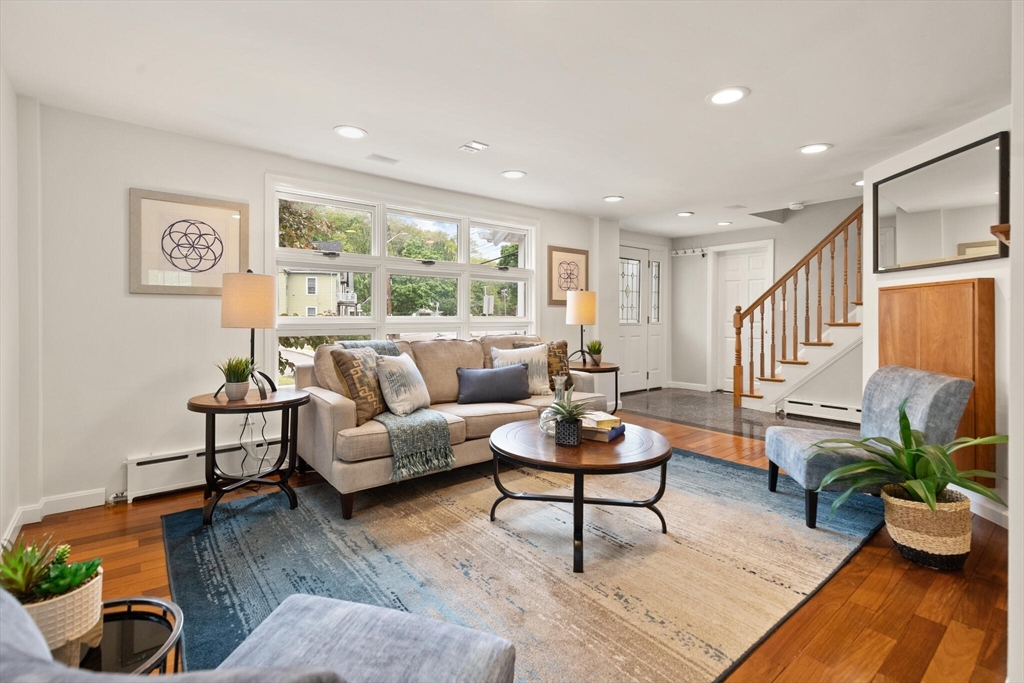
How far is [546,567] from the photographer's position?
2111 mm

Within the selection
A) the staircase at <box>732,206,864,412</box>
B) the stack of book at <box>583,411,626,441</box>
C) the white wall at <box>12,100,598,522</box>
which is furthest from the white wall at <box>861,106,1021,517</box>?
the white wall at <box>12,100,598,522</box>

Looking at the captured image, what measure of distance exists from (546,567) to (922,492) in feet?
5.36

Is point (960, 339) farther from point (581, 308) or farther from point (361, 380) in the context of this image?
point (361, 380)

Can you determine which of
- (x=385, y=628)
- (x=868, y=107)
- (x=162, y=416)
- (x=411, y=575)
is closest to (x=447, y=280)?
(x=162, y=416)

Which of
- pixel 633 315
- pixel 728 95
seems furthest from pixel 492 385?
pixel 633 315

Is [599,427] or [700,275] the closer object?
[599,427]

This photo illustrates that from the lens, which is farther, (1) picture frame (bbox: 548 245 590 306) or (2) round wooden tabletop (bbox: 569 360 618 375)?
(1) picture frame (bbox: 548 245 590 306)

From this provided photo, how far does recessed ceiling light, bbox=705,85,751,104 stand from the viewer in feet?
8.05

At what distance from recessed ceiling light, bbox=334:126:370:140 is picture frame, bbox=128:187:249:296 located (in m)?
0.89

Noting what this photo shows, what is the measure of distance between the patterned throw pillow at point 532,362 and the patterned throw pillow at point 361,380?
114 cm

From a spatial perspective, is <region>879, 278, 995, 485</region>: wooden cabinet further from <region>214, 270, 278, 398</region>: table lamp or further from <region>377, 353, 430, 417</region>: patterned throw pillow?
<region>214, 270, 278, 398</region>: table lamp

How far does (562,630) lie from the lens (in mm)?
1686

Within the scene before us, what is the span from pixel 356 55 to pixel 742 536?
114 inches

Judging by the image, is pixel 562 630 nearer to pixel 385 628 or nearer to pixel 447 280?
pixel 385 628
